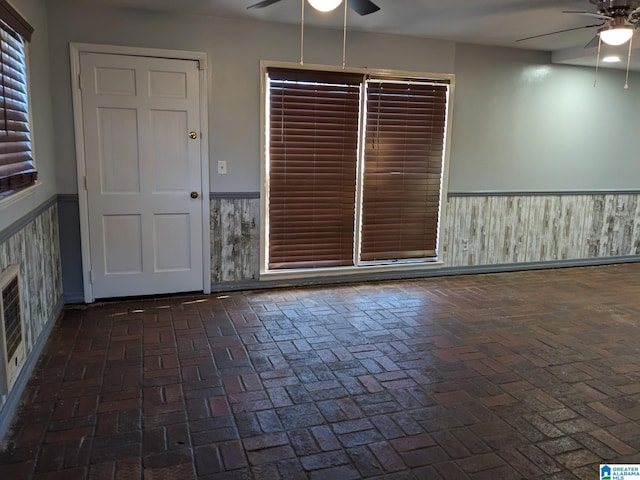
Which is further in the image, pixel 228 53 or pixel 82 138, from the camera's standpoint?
pixel 228 53

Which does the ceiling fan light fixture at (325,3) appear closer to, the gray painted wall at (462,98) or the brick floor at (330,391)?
the gray painted wall at (462,98)

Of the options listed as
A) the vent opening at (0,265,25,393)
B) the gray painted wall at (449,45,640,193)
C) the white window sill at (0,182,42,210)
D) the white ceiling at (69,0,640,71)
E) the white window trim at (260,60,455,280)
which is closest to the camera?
the vent opening at (0,265,25,393)

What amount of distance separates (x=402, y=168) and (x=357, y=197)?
544 mm

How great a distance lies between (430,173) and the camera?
499 cm

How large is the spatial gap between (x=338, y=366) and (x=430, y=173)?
262cm

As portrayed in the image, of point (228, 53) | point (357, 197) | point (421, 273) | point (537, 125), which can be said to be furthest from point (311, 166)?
point (537, 125)

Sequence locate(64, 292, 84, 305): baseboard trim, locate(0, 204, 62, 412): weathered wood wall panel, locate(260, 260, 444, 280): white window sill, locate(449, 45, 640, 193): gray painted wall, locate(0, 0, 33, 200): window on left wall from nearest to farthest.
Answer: locate(0, 0, 33, 200): window on left wall → locate(0, 204, 62, 412): weathered wood wall panel → locate(64, 292, 84, 305): baseboard trim → locate(260, 260, 444, 280): white window sill → locate(449, 45, 640, 193): gray painted wall

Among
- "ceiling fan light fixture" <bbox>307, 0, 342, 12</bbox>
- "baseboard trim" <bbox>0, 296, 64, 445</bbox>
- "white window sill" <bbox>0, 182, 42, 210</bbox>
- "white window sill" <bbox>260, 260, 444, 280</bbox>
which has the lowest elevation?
"baseboard trim" <bbox>0, 296, 64, 445</bbox>

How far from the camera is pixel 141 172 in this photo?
404 centimetres

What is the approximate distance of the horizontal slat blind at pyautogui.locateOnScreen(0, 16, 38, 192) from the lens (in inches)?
98.4

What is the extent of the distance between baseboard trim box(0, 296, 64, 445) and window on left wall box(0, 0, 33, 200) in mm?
947

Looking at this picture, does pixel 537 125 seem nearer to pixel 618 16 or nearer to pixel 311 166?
pixel 618 16

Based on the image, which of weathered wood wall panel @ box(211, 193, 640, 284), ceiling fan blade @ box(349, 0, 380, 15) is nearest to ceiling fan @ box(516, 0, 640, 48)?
ceiling fan blade @ box(349, 0, 380, 15)

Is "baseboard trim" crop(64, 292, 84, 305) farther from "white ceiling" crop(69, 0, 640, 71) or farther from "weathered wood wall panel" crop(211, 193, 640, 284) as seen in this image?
"white ceiling" crop(69, 0, 640, 71)
